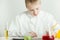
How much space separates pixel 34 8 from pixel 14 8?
0.16m

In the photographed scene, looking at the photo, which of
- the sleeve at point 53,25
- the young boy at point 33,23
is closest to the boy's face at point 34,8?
the young boy at point 33,23

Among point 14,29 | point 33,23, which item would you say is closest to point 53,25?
point 33,23

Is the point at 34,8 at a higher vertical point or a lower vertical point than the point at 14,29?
higher

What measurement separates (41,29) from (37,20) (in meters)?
0.08

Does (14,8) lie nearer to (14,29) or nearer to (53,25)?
(14,29)

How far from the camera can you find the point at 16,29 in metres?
1.47

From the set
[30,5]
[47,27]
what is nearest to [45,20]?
[47,27]

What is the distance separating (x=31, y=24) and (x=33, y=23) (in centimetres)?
2

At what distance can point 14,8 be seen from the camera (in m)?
1.48

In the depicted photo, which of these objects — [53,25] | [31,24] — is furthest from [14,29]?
[53,25]

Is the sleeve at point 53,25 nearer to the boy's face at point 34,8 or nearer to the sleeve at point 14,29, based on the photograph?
the boy's face at point 34,8

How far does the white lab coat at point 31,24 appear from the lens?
1.45 metres

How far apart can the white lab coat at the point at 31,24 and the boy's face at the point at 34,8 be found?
0.03 meters

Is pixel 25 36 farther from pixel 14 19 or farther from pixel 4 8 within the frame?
pixel 4 8
